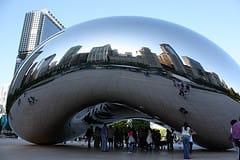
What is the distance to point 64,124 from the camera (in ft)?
33.7

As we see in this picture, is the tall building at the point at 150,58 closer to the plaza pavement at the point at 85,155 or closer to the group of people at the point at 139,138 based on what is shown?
the group of people at the point at 139,138

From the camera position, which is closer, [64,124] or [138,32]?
[138,32]

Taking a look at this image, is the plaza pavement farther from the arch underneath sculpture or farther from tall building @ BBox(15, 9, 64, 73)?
tall building @ BBox(15, 9, 64, 73)

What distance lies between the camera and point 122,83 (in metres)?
8.41

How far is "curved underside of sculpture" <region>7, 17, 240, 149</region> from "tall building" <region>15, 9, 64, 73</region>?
312 feet

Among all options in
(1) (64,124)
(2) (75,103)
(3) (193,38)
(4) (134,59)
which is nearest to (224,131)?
(3) (193,38)

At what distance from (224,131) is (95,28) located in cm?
522

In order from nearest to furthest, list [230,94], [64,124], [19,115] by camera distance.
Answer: [230,94]
[19,115]
[64,124]

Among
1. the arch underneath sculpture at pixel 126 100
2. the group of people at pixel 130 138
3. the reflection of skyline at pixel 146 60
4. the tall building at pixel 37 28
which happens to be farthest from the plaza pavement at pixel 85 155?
the tall building at pixel 37 28

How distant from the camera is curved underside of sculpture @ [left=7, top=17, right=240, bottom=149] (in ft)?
26.9

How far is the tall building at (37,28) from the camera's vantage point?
341 ft

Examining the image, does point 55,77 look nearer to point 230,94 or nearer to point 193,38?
point 193,38

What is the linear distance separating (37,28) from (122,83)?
104m

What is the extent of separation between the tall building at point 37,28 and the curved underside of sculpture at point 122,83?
312 ft
